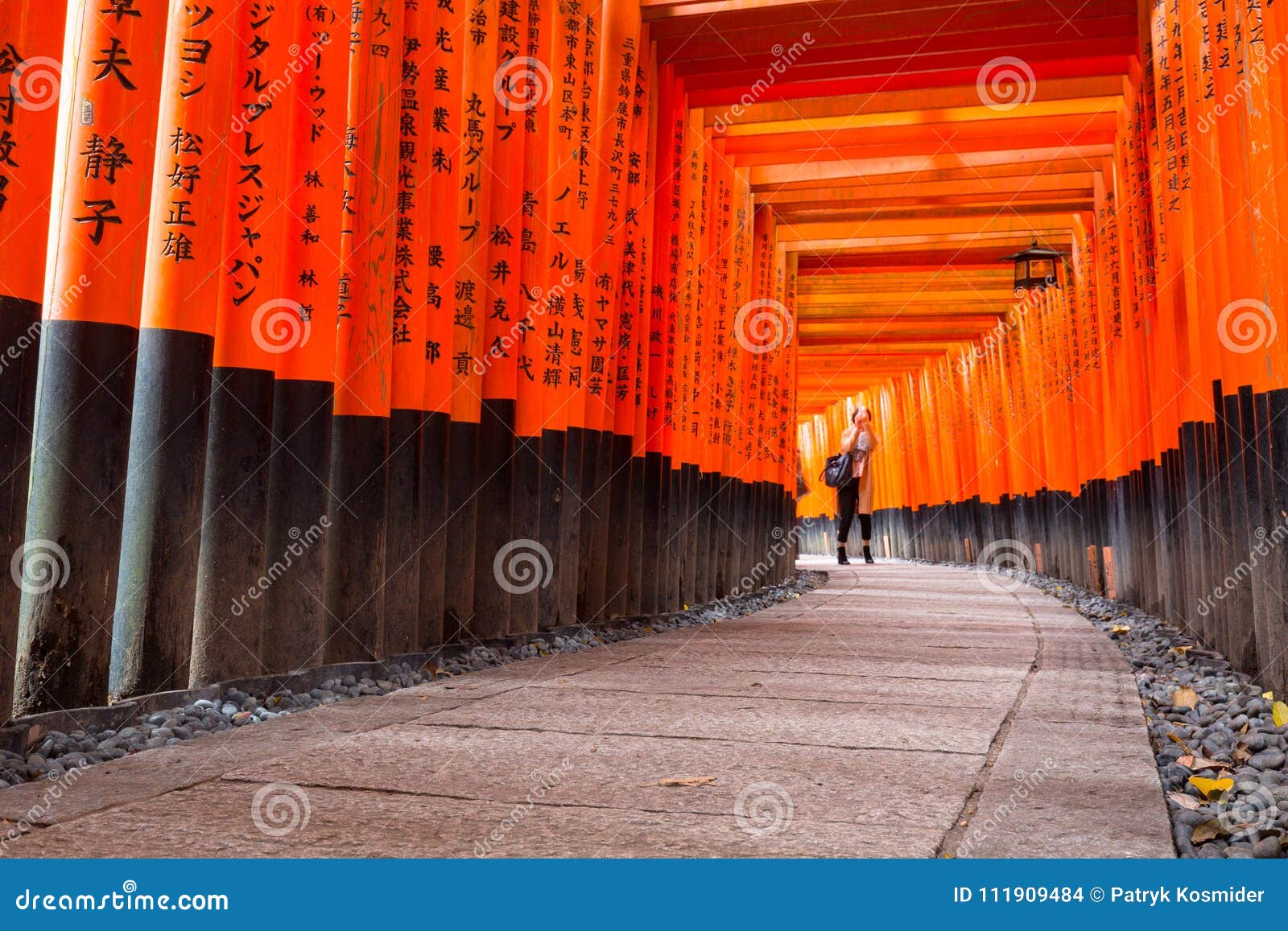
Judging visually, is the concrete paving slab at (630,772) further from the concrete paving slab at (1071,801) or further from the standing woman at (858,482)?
the standing woman at (858,482)

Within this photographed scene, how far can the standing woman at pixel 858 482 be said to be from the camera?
15914 millimetres

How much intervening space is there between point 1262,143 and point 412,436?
319 centimetres

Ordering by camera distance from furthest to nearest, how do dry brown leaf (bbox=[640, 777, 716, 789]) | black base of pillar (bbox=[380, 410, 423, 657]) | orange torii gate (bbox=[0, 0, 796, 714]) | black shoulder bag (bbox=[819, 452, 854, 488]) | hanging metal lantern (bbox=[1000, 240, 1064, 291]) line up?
black shoulder bag (bbox=[819, 452, 854, 488]), hanging metal lantern (bbox=[1000, 240, 1064, 291]), black base of pillar (bbox=[380, 410, 423, 657]), orange torii gate (bbox=[0, 0, 796, 714]), dry brown leaf (bbox=[640, 777, 716, 789])

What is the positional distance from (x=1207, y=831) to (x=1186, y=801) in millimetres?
275

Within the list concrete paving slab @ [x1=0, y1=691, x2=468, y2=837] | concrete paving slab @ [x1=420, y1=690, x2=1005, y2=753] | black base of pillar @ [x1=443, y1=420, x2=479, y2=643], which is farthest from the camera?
black base of pillar @ [x1=443, y1=420, x2=479, y2=643]

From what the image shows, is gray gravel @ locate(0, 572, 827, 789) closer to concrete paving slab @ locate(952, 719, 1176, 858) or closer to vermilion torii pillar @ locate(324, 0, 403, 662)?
vermilion torii pillar @ locate(324, 0, 403, 662)

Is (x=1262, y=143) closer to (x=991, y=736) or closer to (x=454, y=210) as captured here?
(x=991, y=736)

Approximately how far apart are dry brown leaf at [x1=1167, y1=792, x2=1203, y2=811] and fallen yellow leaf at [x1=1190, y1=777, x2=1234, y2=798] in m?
0.04

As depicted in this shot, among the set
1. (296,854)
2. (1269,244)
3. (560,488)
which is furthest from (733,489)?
(296,854)

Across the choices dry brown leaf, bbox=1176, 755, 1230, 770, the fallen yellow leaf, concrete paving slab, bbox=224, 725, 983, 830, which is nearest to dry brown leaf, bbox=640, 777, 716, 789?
concrete paving slab, bbox=224, 725, 983, 830

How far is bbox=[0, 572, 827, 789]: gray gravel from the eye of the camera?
8.41ft

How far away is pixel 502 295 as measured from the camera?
525 centimetres

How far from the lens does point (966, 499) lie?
1792 centimetres

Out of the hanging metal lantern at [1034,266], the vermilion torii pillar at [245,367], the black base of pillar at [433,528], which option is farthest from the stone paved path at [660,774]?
the hanging metal lantern at [1034,266]
